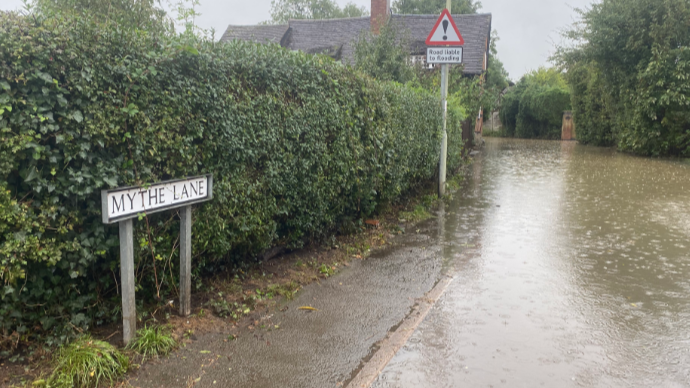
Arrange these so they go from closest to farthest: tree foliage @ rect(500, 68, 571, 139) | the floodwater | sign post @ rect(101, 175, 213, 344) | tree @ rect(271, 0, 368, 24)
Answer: sign post @ rect(101, 175, 213, 344) → the floodwater → tree foliage @ rect(500, 68, 571, 139) → tree @ rect(271, 0, 368, 24)

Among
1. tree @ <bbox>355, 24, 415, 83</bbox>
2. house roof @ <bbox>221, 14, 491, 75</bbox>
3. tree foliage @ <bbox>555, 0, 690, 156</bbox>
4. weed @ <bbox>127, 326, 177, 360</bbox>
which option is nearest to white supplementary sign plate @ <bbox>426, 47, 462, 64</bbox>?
tree @ <bbox>355, 24, 415, 83</bbox>

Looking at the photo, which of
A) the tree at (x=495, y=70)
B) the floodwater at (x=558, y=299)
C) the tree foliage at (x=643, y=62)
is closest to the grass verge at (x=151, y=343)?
the floodwater at (x=558, y=299)

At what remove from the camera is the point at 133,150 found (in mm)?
3805

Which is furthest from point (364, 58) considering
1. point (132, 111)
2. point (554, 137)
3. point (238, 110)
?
point (554, 137)

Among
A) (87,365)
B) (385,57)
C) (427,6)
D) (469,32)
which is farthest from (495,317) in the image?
(427,6)

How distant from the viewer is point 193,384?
3.53 metres

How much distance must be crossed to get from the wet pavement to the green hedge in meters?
0.81

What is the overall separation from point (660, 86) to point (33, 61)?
22.4m

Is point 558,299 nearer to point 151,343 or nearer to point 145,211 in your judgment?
point 151,343

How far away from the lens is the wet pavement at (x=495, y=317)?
3.80m

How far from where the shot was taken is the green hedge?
3.23m

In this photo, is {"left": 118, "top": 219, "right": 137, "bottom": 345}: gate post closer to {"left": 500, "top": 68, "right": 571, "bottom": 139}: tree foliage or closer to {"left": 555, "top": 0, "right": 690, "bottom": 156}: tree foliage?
{"left": 555, "top": 0, "right": 690, "bottom": 156}: tree foliage

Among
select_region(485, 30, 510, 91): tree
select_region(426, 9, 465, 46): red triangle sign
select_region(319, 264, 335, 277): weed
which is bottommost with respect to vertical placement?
select_region(319, 264, 335, 277): weed

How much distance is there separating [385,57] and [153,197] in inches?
486
